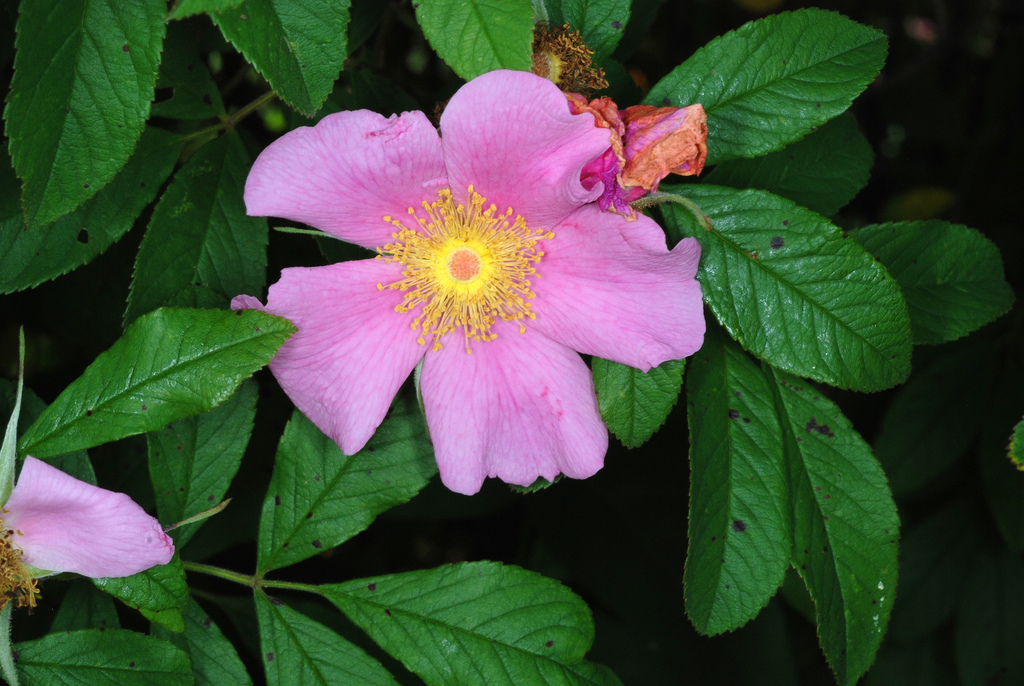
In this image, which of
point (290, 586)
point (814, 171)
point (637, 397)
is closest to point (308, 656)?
point (290, 586)

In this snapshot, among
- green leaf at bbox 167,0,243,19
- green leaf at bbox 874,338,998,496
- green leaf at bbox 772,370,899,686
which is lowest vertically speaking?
green leaf at bbox 874,338,998,496

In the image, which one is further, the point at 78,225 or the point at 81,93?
the point at 78,225

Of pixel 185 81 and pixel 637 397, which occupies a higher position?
pixel 185 81

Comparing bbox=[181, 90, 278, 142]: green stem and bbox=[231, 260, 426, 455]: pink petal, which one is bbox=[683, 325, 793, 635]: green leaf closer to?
bbox=[231, 260, 426, 455]: pink petal

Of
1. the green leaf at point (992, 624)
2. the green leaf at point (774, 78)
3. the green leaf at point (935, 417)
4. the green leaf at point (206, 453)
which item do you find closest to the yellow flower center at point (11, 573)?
the green leaf at point (206, 453)

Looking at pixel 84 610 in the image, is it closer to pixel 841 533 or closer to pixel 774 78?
pixel 841 533

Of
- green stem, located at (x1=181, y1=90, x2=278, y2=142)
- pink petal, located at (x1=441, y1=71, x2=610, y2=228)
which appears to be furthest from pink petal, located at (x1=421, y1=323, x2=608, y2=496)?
green stem, located at (x1=181, y1=90, x2=278, y2=142)
